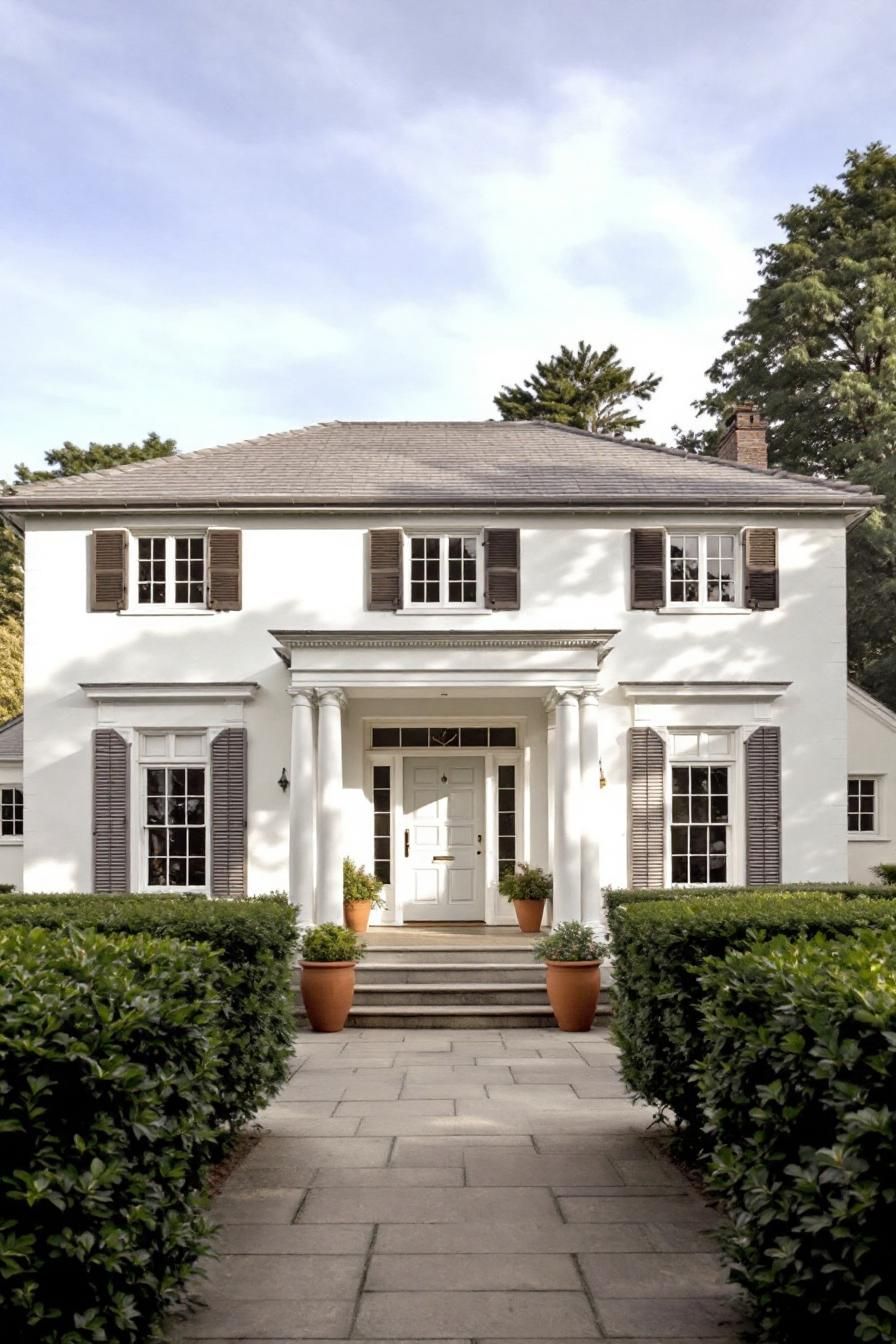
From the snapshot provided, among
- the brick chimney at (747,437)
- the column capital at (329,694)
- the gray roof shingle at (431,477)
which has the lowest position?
the column capital at (329,694)

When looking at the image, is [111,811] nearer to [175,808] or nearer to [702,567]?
[175,808]

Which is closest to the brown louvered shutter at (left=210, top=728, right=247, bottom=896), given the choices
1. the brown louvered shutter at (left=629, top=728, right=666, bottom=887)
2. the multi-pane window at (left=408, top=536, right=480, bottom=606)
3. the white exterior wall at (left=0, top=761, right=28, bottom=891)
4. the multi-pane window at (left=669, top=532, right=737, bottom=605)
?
the multi-pane window at (left=408, top=536, right=480, bottom=606)

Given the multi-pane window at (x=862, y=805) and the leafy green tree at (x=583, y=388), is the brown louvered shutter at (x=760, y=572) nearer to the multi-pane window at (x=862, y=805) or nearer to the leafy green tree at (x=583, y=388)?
the multi-pane window at (x=862, y=805)

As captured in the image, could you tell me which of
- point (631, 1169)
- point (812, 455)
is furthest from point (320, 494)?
point (812, 455)

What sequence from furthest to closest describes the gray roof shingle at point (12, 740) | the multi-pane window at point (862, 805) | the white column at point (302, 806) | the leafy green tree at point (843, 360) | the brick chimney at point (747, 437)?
the leafy green tree at point (843, 360) < the brick chimney at point (747, 437) < the multi-pane window at point (862, 805) < the gray roof shingle at point (12, 740) < the white column at point (302, 806)

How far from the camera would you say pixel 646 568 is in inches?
645

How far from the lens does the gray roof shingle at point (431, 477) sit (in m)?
16.3

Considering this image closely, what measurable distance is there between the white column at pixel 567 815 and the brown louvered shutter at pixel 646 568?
2.38 m

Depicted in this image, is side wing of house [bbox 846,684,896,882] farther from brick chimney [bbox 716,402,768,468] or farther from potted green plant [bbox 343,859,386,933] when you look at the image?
potted green plant [bbox 343,859,386,933]

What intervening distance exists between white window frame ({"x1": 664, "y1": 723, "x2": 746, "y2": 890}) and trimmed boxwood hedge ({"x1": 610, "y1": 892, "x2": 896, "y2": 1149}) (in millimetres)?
7829

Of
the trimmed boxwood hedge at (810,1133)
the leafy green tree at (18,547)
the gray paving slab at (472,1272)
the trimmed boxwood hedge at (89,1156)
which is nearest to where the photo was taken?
the trimmed boxwood hedge at (810,1133)

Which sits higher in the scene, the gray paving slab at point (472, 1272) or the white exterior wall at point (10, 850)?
the white exterior wall at point (10, 850)

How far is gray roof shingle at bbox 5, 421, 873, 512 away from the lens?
1627 cm

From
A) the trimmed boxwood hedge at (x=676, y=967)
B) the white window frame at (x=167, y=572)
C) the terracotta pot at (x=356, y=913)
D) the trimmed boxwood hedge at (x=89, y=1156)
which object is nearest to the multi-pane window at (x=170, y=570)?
the white window frame at (x=167, y=572)
